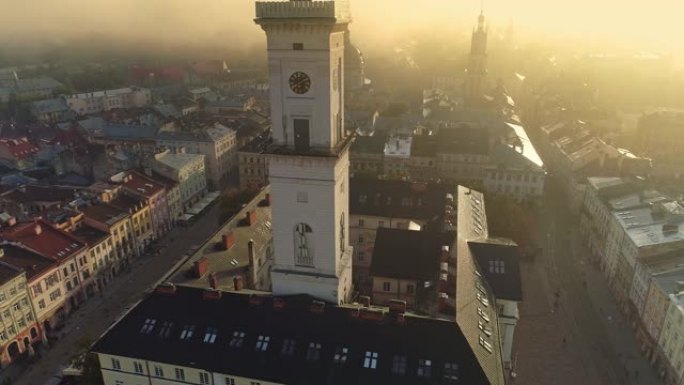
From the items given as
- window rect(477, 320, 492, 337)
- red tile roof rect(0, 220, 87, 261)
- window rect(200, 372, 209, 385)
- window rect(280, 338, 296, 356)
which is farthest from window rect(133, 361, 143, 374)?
red tile roof rect(0, 220, 87, 261)

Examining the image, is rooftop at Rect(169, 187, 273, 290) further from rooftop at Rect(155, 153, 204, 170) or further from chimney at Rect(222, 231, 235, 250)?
rooftop at Rect(155, 153, 204, 170)

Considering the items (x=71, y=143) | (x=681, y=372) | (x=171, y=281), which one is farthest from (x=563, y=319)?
(x=71, y=143)

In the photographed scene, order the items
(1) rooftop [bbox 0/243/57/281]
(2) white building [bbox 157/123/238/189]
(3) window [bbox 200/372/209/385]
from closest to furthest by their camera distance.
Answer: (3) window [bbox 200/372/209/385]
(1) rooftop [bbox 0/243/57/281]
(2) white building [bbox 157/123/238/189]

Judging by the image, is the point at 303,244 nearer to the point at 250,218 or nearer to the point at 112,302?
the point at 250,218

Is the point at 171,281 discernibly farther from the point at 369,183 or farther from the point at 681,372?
the point at 681,372

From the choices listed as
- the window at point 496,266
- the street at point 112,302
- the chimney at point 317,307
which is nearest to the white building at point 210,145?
the street at point 112,302

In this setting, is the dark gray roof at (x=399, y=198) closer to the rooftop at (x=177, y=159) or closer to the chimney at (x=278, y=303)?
the chimney at (x=278, y=303)
